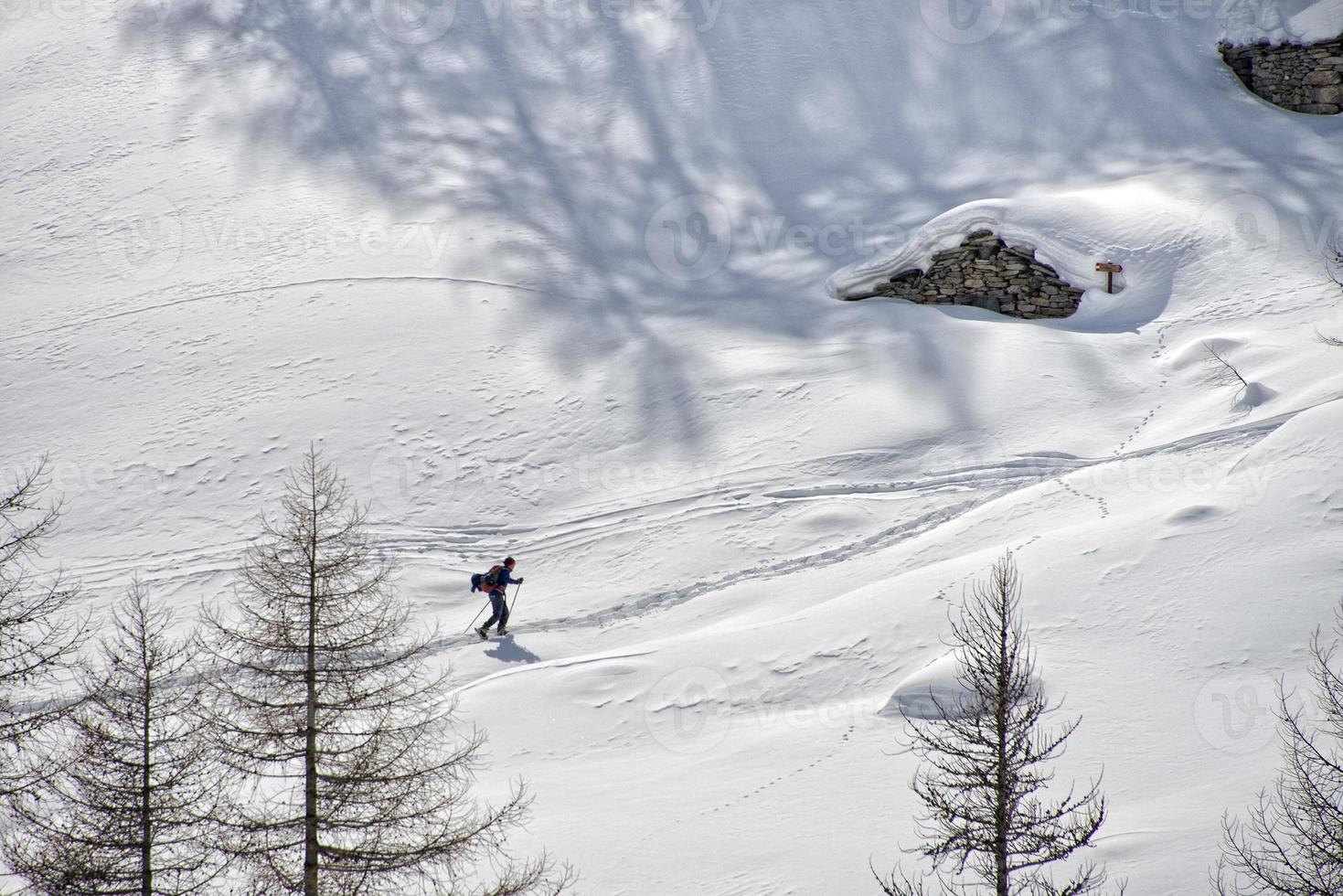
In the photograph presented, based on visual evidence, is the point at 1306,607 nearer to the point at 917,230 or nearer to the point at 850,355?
the point at 850,355

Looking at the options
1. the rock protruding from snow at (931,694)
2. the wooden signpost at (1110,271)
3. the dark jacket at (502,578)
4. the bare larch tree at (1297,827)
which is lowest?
the bare larch tree at (1297,827)

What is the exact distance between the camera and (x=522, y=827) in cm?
1281

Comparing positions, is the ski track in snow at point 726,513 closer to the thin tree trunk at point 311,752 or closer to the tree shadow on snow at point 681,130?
the tree shadow on snow at point 681,130

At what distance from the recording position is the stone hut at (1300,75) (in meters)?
27.5

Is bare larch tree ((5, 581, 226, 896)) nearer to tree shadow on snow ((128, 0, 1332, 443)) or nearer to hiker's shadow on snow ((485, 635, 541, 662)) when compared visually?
hiker's shadow on snow ((485, 635, 541, 662))

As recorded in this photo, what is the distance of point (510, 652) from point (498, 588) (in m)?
0.85

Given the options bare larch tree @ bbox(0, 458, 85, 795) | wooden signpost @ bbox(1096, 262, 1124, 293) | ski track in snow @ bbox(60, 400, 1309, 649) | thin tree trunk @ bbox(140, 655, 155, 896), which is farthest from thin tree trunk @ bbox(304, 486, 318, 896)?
wooden signpost @ bbox(1096, 262, 1124, 293)

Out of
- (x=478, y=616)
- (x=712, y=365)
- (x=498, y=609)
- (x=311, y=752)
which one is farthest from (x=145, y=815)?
(x=712, y=365)

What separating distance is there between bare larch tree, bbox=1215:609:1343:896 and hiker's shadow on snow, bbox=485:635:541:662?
8550 millimetres

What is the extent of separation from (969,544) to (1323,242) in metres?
10.9

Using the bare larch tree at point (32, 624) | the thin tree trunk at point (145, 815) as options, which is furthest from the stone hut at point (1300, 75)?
the thin tree trunk at point (145, 815)

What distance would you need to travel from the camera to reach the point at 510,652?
16.9 m

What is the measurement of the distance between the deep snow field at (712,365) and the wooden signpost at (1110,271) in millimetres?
331

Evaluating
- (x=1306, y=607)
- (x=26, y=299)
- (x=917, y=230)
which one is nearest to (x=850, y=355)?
(x=917, y=230)
